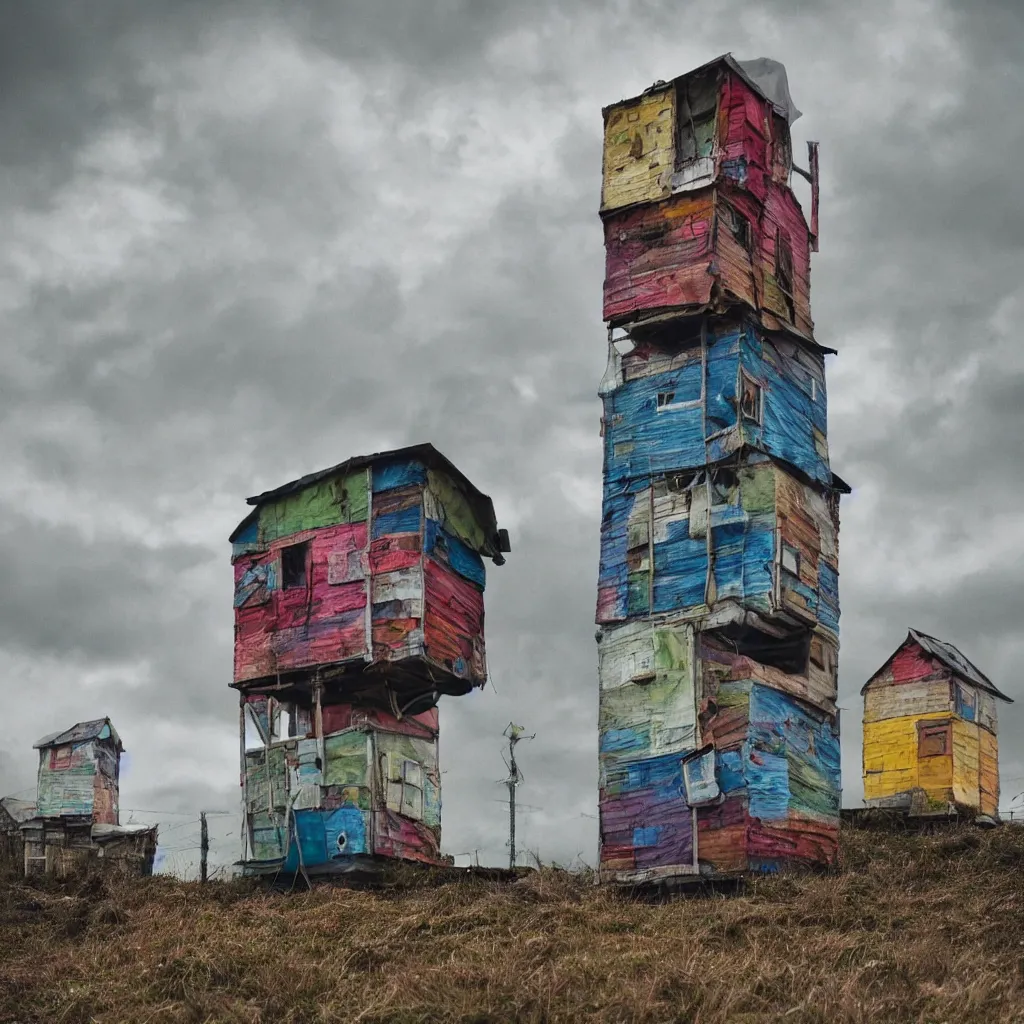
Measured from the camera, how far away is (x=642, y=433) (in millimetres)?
33531

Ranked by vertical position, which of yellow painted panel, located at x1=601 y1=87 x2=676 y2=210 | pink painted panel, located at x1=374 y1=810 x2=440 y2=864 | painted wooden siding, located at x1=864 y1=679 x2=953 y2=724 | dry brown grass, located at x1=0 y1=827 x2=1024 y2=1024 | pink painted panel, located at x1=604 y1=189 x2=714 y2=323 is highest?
yellow painted panel, located at x1=601 y1=87 x2=676 y2=210

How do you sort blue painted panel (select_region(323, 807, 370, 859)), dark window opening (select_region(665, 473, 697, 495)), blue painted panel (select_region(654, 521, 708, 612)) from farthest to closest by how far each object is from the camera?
blue painted panel (select_region(323, 807, 370, 859)), dark window opening (select_region(665, 473, 697, 495)), blue painted panel (select_region(654, 521, 708, 612))

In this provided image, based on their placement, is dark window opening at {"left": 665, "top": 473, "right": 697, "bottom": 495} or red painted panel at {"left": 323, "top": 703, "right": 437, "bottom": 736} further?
red painted panel at {"left": 323, "top": 703, "right": 437, "bottom": 736}

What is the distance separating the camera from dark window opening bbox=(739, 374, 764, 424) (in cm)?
3228

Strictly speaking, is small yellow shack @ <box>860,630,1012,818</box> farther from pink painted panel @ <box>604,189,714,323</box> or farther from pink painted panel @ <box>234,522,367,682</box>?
pink painted panel @ <box>234,522,367,682</box>

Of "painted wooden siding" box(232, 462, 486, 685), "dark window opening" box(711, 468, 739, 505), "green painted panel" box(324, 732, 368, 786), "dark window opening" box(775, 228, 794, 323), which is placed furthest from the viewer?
"dark window opening" box(775, 228, 794, 323)

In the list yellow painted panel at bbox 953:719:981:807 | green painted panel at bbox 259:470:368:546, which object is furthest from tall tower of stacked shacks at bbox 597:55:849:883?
yellow painted panel at bbox 953:719:981:807

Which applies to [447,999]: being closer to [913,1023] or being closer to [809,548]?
[913,1023]

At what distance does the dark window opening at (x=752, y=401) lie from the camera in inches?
1271

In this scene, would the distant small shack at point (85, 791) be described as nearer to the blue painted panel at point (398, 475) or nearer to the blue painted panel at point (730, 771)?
the blue painted panel at point (398, 475)

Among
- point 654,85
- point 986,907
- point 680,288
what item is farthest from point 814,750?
point 654,85

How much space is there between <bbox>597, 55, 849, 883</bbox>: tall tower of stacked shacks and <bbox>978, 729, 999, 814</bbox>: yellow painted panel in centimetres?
1485

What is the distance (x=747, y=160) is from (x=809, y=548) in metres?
9.15

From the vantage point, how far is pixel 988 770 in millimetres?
46375
